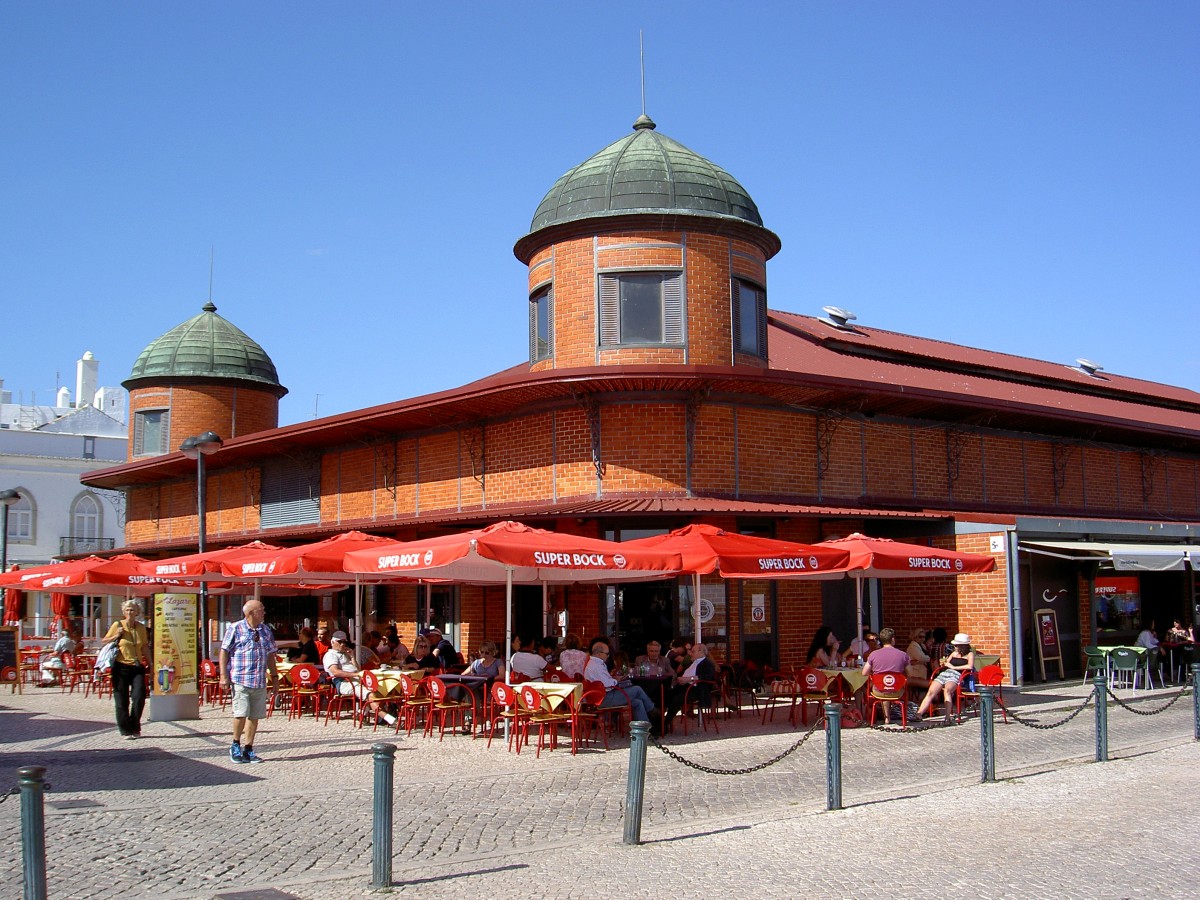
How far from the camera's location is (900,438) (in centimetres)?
2278

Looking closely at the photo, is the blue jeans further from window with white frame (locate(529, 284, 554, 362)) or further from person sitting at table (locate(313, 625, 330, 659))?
window with white frame (locate(529, 284, 554, 362))

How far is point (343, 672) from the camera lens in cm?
1675

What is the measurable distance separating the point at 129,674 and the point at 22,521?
4460cm

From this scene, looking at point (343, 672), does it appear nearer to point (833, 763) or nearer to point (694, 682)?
point (694, 682)

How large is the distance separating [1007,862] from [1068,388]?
2714cm

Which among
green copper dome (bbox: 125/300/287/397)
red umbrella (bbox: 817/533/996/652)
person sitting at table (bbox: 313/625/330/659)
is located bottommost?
person sitting at table (bbox: 313/625/330/659)

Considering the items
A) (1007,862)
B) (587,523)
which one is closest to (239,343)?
(587,523)

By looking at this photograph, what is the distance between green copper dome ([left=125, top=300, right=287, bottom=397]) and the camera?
34281 millimetres

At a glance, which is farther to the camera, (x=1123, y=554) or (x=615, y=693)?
(x=1123, y=554)

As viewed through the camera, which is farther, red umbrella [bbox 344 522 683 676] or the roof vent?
the roof vent

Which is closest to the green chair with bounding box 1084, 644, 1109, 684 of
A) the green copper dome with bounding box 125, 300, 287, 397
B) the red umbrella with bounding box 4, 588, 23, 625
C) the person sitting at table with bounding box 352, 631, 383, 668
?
the person sitting at table with bounding box 352, 631, 383, 668

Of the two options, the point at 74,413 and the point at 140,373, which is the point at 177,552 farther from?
the point at 74,413

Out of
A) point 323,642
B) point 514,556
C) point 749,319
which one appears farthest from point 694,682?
point 323,642

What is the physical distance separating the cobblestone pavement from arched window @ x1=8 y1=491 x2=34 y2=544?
4379cm
